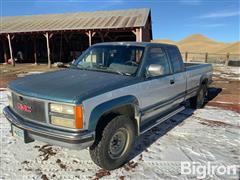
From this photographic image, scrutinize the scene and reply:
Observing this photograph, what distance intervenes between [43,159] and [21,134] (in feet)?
2.46

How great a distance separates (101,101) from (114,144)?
0.84 m

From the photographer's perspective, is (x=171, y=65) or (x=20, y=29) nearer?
(x=171, y=65)

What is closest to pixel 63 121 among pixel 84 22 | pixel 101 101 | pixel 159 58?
pixel 101 101

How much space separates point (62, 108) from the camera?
3002 mm

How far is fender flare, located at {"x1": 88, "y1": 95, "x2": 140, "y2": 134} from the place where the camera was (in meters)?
3.04

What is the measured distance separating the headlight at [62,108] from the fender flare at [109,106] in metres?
0.27

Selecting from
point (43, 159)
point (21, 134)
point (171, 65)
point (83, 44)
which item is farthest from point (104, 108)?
point (83, 44)

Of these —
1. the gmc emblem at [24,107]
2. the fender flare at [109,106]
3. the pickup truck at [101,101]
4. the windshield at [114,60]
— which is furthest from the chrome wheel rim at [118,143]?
the gmc emblem at [24,107]

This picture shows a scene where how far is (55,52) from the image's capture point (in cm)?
2612

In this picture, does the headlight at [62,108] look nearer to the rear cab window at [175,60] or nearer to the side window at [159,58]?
the side window at [159,58]

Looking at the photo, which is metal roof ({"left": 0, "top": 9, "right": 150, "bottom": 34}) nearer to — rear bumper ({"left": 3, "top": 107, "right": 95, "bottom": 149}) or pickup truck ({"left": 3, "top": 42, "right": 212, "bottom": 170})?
pickup truck ({"left": 3, "top": 42, "right": 212, "bottom": 170})

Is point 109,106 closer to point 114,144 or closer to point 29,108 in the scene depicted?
point 114,144

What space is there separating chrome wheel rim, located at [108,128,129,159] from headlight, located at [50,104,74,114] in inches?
32.5

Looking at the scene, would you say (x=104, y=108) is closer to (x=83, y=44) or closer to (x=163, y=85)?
(x=163, y=85)
